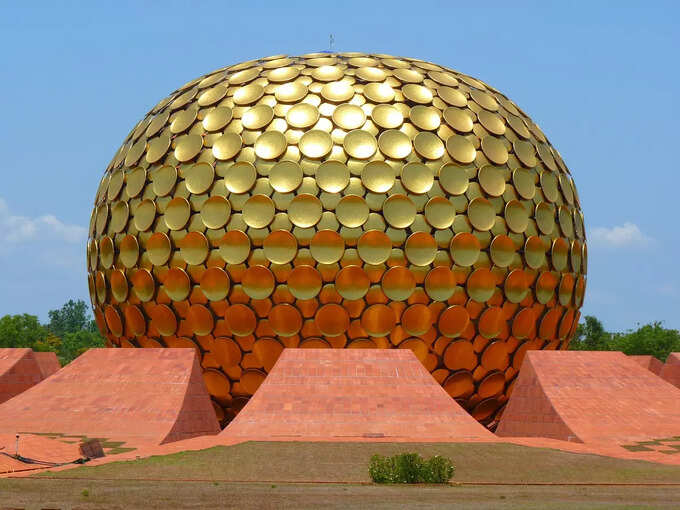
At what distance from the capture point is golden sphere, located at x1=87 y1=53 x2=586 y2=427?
2191cm

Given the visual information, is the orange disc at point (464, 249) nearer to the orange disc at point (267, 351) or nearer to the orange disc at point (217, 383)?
the orange disc at point (267, 351)

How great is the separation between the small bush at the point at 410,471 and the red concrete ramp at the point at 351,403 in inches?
122

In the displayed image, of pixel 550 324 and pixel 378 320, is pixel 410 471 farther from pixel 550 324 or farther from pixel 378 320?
pixel 550 324

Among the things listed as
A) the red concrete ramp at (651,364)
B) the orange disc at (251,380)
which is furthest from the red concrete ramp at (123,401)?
the red concrete ramp at (651,364)

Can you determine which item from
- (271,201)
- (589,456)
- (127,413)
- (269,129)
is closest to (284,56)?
(269,129)

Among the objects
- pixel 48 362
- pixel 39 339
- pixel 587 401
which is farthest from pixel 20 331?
pixel 587 401

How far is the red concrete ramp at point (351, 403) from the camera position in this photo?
18.8m

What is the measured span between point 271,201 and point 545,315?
765cm

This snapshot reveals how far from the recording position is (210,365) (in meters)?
23.0

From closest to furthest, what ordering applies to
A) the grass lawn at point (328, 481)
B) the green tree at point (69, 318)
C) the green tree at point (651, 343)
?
the grass lawn at point (328, 481)
the green tree at point (651, 343)
the green tree at point (69, 318)

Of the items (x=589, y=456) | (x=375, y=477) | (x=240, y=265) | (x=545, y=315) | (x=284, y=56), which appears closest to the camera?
(x=375, y=477)

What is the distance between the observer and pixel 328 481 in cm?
1501

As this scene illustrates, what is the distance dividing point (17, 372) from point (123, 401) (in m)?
7.95

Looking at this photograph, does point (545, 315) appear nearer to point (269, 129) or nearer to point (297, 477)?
point (269, 129)
